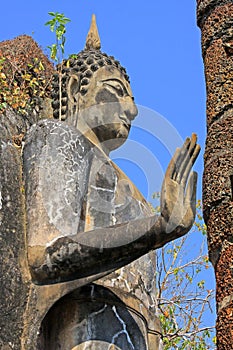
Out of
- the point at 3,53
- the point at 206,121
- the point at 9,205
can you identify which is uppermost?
the point at 3,53

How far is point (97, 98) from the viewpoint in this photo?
5.38 m

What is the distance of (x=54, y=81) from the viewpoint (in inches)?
223

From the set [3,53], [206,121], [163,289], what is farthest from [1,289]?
[163,289]

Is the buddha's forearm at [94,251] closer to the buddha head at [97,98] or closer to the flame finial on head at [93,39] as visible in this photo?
the buddha head at [97,98]

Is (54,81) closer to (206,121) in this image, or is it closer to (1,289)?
(206,121)

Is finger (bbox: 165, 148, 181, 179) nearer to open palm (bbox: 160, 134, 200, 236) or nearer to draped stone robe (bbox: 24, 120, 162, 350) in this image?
open palm (bbox: 160, 134, 200, 236)

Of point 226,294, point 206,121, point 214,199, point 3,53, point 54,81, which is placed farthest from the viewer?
point 3,53

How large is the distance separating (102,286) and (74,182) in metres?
0.55

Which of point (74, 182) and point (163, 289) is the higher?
point (163, 289)

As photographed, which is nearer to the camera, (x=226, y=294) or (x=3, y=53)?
(x=226, y=294)

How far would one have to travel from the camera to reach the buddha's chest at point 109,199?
4996 millimetres

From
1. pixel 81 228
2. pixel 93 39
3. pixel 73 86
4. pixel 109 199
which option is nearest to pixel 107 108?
pixel 73 86

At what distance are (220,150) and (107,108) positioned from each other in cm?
76

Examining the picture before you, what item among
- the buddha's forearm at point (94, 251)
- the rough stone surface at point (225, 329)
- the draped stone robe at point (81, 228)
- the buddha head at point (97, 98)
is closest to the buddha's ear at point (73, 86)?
the buddha head at point (97, 98)
